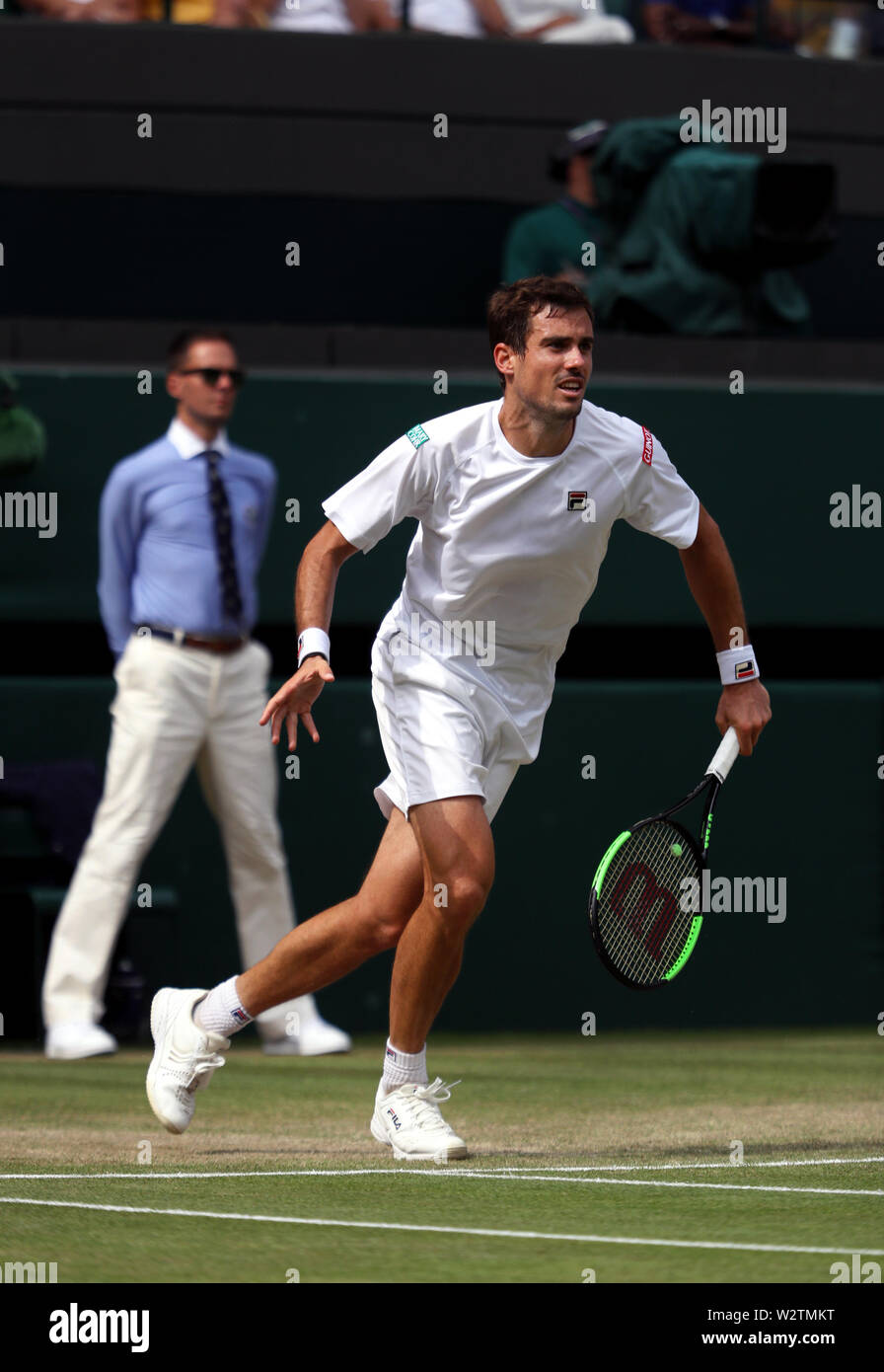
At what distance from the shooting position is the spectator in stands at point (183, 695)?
834 centimetres

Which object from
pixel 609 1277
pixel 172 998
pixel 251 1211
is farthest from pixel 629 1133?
pixel 609 1277

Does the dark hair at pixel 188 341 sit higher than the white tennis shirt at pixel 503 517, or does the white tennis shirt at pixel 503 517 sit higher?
the dark hair at pixel 188 341

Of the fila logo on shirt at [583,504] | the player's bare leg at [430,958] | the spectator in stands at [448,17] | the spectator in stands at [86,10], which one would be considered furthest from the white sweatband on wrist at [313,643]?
the spectator in stands at [448,17]

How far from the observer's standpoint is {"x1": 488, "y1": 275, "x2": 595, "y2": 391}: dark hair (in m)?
5.53

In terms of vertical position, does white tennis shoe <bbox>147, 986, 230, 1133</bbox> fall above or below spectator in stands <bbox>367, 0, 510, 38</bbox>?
below

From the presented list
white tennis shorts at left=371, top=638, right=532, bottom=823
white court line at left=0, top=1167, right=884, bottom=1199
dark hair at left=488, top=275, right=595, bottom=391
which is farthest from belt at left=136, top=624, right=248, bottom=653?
white court line at left=0, top=1167, right=884, bottom=1199

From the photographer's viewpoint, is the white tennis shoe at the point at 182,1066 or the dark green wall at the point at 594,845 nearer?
the white tennis shoe at the point at 182,1066

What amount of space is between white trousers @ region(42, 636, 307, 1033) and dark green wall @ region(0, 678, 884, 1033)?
74 cm

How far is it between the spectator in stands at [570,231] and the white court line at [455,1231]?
19.9 ft

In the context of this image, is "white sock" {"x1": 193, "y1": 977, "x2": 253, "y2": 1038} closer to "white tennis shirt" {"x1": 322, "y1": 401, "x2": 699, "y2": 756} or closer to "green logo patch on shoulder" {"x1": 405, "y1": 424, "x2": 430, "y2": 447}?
"white tennis shirt" {"x1": 322, "y1": 401, "x2": 699, "y2": 756}

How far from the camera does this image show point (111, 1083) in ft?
24.7

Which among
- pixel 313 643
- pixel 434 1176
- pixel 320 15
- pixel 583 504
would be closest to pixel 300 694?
pixel 313 643

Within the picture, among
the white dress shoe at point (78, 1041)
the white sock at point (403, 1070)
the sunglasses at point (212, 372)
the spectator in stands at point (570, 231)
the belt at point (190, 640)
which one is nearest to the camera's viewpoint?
the white sock at point (403, 1070)

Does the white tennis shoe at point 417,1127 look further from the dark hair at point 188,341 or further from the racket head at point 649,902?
the dark hair at point 188,341
